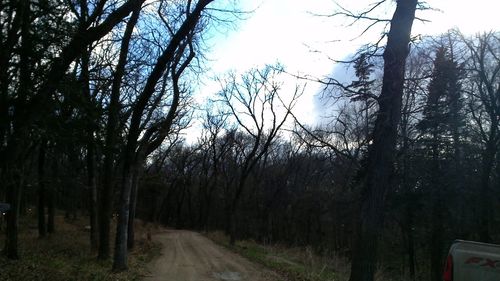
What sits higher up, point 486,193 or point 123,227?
point 486,193

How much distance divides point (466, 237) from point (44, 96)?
32157 millimetres

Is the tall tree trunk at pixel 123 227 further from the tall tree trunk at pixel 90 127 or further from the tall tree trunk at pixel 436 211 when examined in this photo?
the tall tree trunk at pixel 436 211

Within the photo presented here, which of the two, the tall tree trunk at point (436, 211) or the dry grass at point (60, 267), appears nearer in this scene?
the dry grass at point (60, 267)

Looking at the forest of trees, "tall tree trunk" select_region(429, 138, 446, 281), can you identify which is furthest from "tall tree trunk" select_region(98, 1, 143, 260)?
"tall tree trunk" select_region(429, 138, 446, 281)

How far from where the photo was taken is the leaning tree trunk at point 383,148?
10.7m

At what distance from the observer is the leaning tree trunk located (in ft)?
35.2

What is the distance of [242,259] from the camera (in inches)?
1073

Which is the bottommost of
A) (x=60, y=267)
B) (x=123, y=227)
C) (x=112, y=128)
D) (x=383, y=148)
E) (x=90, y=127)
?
(x=60, y=267)

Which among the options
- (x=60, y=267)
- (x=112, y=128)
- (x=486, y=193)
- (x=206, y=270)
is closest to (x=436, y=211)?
(x=486, y=193)

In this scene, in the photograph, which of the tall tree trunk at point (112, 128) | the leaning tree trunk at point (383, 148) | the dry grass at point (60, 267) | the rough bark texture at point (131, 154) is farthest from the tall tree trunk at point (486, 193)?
the leaning tree trunk at point (383, 148)

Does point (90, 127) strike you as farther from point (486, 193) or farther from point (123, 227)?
point (486, 193)

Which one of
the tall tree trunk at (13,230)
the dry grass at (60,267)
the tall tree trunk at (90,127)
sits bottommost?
the dry grass at (60,267)

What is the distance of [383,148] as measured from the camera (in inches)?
422

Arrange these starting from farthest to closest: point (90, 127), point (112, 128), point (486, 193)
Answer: point (486, 193), point (112, 128), point (90, 127)
